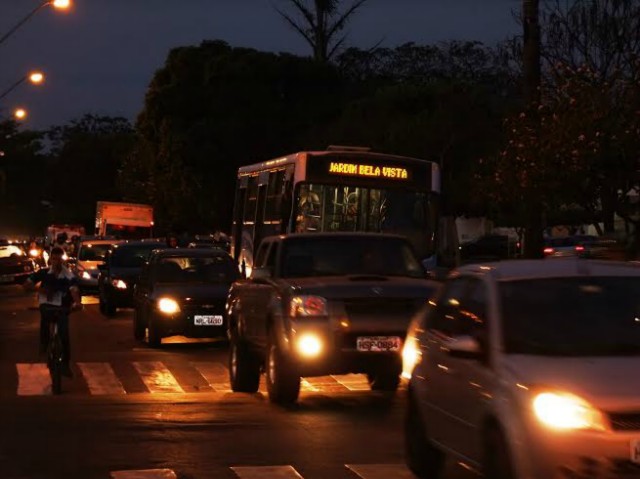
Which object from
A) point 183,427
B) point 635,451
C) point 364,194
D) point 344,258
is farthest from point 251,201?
point 635,451

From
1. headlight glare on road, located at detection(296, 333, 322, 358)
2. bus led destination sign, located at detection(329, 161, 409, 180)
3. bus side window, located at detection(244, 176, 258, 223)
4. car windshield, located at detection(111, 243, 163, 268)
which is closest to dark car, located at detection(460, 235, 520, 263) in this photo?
car windshield, located at detection(111, 243, 163, 268)

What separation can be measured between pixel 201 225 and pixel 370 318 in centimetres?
5894

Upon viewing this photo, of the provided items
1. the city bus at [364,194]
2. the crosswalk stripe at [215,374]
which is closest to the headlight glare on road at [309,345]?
the crosswalk stripe at [215,374]

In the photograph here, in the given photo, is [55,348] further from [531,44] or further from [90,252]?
[90,252]

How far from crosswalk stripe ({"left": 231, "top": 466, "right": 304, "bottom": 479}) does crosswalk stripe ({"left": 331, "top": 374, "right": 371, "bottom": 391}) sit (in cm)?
628

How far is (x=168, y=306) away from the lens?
2377 centimetres

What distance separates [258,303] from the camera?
645 inches

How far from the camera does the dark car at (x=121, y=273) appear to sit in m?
33.3

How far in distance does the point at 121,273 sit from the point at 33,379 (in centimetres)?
1501

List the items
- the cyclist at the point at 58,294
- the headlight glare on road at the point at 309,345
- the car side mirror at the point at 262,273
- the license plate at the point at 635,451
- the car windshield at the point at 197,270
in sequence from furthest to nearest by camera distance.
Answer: the car windshield at the point at 197,270 → the cyclist at the point at 58,294 → the car side mirror at the point at 262,273 → the headlight glare on road at the point at 309,345 → the license plate at the point at 635,451

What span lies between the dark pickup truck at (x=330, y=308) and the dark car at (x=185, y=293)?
699 cm

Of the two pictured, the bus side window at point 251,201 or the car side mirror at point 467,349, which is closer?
the car side mirror at point 467,349

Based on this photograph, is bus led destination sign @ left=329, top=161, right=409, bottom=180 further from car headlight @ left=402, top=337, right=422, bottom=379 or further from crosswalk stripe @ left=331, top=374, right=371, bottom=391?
car headlight @ left=402, top=337, right=422, bottom=379

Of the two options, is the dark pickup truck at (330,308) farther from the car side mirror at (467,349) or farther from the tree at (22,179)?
the tree at (22,179)
